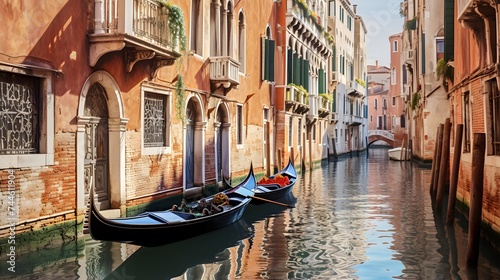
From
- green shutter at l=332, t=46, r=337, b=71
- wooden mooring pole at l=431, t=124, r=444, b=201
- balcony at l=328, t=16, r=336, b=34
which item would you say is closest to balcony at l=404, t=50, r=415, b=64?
green shutter at l=332, t=46, r=337, b=71

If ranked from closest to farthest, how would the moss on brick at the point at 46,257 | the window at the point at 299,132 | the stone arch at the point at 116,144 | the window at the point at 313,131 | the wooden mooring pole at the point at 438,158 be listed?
the moss on brick at the point at 46,257, the stone arch at the point at 116,144, the wooden mooring pole at the point at 438,158, the window at the point at 299,132, the window at the point at 313,131

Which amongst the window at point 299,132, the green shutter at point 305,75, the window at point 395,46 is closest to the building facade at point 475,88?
the green shutter at point 305,75

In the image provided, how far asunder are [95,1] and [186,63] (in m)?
3.02

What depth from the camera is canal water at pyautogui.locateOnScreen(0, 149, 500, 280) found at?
17.5 ft

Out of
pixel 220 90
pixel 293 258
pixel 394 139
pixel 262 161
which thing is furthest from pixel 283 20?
pixel 394 139

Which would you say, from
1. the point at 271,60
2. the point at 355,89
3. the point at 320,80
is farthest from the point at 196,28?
the point at 355,89

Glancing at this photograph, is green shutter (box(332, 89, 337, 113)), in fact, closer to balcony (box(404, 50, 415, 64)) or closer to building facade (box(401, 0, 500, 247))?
balcony (box(404, 50, 415, 64))

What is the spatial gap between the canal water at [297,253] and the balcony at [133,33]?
8.07 ft

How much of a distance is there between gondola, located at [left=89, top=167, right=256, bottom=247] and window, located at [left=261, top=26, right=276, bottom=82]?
6736mm

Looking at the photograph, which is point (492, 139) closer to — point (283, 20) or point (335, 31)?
point (283, 20)

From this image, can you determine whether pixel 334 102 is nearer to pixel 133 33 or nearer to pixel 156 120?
pixel 156 120

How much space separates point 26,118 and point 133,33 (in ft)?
5.96

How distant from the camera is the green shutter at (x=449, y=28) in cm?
1121

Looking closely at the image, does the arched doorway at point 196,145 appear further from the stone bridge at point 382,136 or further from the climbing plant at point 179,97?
the stone bridge at point 382,136
